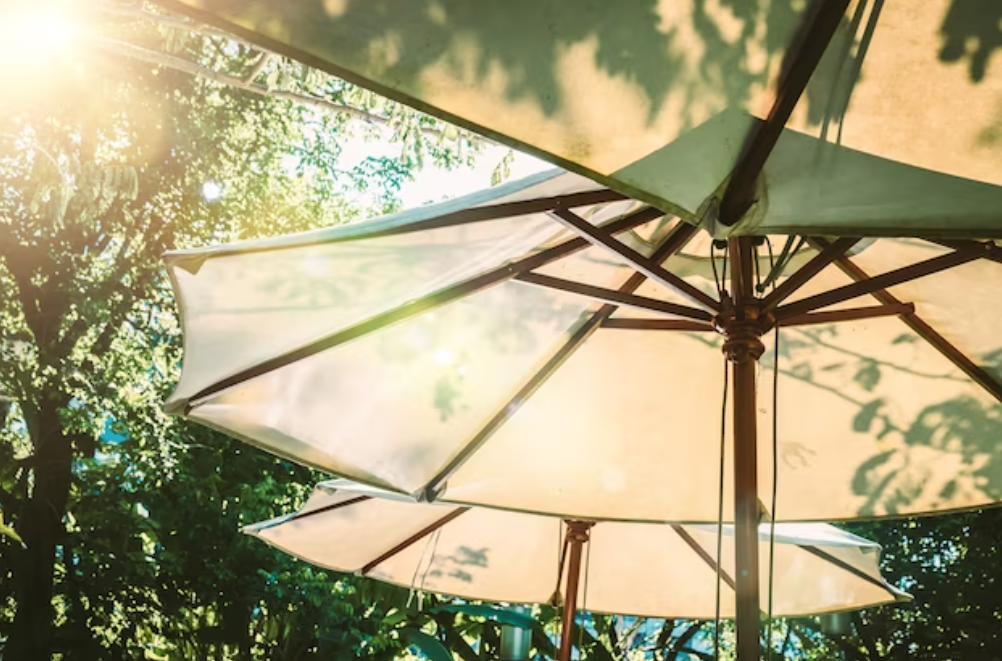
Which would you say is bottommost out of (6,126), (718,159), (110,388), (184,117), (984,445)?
(718,159)

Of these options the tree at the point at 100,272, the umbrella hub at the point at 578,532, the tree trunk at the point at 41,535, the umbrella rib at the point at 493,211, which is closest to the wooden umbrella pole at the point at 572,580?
the umbrella hub at the point at 578,532

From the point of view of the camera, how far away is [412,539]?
4262 mm

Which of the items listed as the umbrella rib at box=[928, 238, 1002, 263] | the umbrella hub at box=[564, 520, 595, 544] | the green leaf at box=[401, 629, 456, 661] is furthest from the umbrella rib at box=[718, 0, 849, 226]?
the green leaf at box=[401, 629, 456, 661]

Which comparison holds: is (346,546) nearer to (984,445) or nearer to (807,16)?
(984,445)

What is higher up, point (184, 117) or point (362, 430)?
point (184, 117)

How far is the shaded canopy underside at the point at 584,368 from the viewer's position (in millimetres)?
2287

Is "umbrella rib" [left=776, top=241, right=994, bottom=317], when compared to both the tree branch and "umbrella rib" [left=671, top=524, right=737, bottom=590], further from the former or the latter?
the tree branch

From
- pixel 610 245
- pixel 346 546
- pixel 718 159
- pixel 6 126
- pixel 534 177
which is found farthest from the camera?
pixel 6 126

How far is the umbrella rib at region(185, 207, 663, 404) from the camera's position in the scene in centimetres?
230

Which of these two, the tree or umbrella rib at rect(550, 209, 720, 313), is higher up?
the tree

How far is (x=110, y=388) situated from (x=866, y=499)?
25.0ft

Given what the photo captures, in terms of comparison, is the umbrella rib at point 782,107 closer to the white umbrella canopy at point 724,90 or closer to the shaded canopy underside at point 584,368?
the white umbrella canopy at point 724,90

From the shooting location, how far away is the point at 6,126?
327 inches

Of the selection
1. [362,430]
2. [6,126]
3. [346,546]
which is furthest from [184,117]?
[362,430]
